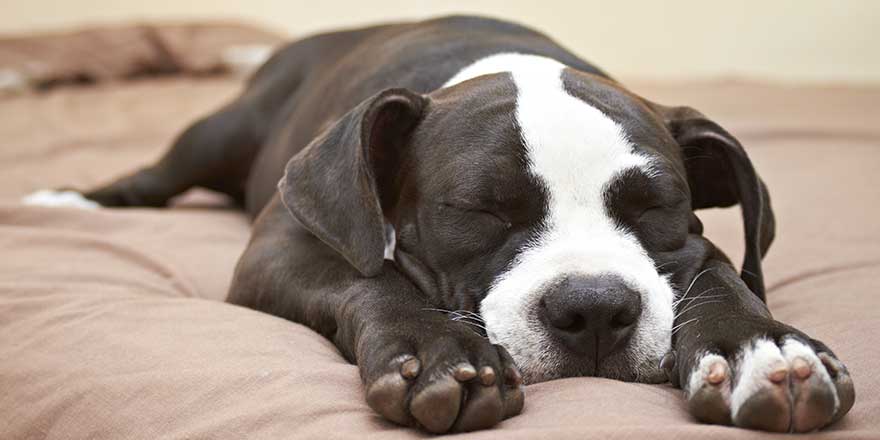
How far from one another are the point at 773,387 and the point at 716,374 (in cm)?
9

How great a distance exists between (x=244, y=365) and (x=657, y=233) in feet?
2.28

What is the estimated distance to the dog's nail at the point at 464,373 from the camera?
1320mm

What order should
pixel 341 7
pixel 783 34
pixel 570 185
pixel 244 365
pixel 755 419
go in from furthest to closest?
pixel 341 7
pixel 783 34
pixel 570 185
pixel 244 365
pixel 755 419

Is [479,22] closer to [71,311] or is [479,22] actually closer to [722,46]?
[71,311]

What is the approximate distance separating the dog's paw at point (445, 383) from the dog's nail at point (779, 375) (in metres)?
0.31

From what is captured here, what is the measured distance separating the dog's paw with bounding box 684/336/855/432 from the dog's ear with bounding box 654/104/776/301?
51 centimetres

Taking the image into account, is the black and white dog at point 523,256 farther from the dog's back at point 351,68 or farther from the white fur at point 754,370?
the dog's back at point 351,68

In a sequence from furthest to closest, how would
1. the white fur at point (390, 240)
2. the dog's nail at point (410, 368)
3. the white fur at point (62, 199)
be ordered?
the white fur at point (62, 199) < the white fur at point (390, 240) < the dog's nail at point (410, 368)

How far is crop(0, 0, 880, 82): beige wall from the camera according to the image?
6.45 meters

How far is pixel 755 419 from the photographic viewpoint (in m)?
1.26

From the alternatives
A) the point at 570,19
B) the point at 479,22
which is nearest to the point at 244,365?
the point at 479,22

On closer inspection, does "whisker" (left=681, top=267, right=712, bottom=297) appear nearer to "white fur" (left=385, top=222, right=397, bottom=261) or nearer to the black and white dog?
the black and white dog

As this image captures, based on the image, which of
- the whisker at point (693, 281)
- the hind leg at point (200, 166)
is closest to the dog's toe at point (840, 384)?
the whisker at point (693, 281)

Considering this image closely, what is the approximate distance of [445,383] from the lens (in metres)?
1.31
